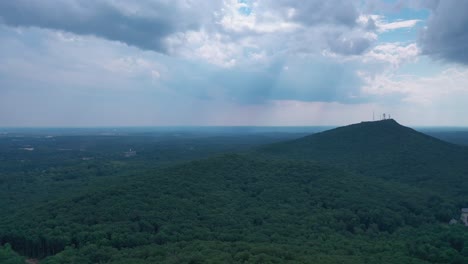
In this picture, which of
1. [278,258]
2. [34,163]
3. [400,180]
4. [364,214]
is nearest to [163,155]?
[34,163]

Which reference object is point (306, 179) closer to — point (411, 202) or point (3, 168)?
point (411, 202)

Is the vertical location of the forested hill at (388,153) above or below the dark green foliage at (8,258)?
above

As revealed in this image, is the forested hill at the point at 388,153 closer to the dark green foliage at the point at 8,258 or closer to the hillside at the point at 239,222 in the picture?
the hillside at the point at 239,222

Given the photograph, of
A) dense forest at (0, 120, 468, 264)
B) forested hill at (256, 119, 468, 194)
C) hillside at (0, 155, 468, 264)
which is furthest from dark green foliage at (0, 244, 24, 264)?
forested hill at (256, 119, 468, 194)

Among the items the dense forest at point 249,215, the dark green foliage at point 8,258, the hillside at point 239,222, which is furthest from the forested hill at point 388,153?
the dark green foliage at point 8,258

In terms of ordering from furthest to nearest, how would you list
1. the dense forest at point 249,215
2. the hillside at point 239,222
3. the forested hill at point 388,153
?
the forested hill at point 388,153 → the dense forest at point 249,215 → the hillside at point 239,222

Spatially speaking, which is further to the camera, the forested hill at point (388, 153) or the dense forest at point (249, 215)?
the forested hill at point (388, 153)

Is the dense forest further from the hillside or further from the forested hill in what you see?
the forested hill
